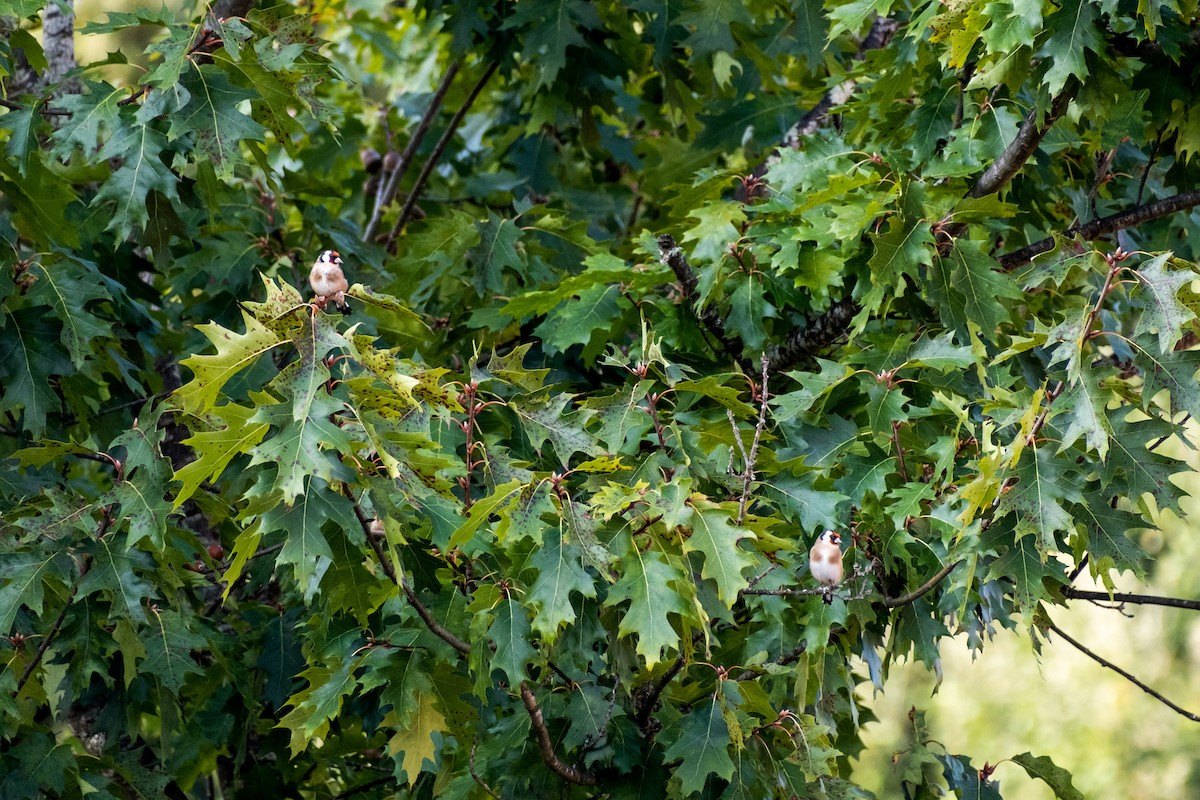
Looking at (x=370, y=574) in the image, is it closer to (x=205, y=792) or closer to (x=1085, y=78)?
(x=1085, y=78)

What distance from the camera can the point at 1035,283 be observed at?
7.43 feet

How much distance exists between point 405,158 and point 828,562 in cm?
259

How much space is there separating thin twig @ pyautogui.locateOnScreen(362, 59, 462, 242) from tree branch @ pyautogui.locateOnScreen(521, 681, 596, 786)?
2.20 metres

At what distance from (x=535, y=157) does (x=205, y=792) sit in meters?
2.18

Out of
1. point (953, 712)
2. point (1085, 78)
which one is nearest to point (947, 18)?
point (1085, 78)

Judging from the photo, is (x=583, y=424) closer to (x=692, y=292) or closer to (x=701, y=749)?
(x=701, y=749)

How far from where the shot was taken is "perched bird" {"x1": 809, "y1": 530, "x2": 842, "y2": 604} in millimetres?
2104

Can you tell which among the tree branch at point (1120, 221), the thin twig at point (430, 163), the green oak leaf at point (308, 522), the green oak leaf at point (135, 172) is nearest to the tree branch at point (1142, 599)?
the tree branch at point (1120, 221)

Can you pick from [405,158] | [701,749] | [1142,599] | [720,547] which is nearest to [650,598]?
[720,547]

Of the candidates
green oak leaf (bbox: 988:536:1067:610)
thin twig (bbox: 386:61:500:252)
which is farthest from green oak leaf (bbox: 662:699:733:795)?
thin twig (bbox: 386:61:500:252)

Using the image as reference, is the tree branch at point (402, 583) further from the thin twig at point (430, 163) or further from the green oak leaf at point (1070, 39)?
the thin twig at point (430, 163)

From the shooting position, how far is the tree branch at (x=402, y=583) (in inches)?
72.2

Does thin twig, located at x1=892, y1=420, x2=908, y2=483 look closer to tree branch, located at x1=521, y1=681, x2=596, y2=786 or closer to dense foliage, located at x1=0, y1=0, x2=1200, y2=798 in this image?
dense foliage, located at x1=0, y1=0, x2=1200, y2=798

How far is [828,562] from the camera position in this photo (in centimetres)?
210
